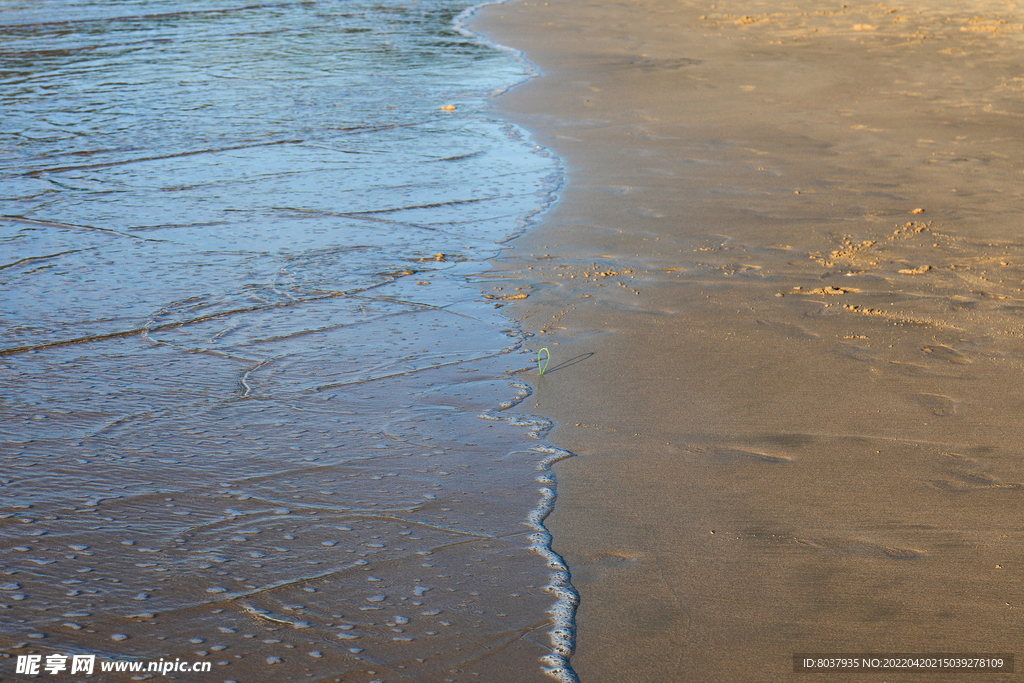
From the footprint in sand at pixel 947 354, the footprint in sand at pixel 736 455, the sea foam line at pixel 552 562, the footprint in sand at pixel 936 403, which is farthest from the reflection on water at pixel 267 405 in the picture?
the footprint in sand at pixel 947 354

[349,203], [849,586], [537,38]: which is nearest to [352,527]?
[849,586]

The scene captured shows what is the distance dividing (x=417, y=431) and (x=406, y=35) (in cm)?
1387

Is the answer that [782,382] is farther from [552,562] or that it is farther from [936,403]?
[552,562]

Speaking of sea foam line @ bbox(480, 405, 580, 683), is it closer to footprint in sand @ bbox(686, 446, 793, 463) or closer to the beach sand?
the beach sand

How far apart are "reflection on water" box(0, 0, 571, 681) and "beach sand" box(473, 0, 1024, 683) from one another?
0.95 feet

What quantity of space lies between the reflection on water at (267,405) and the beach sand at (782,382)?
29 cm

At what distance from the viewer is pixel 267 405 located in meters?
3.45

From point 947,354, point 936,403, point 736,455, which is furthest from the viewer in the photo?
point 947,354

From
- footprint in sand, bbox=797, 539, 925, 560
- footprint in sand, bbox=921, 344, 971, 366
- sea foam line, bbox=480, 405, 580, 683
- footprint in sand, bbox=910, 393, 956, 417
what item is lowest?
sea foam line, bbox=480, 405, 580, 683

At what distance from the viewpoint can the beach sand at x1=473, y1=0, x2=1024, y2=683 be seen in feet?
7.68

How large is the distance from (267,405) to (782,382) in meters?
1.97

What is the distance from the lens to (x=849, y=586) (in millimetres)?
2412

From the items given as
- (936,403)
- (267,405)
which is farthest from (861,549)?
(267,405)

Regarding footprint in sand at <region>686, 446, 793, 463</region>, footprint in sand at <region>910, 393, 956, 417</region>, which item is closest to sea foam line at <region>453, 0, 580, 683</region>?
footprint in sand at <region>686, 446, 793, 463</region>
